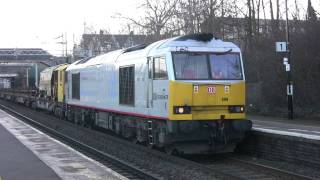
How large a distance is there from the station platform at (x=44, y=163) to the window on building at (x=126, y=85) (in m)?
2.49

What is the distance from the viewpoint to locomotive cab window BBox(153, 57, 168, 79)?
14.9 metres

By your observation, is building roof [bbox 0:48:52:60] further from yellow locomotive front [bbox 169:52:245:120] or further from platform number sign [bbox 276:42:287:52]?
yellow locomotive front [bbox 169:52:245:120]

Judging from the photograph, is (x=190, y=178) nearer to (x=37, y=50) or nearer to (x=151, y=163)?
(x=151, y=163)

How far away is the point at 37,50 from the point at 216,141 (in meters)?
122

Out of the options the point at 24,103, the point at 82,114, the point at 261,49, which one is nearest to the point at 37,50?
the point at 24,103

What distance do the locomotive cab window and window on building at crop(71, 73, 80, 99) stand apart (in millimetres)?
12125

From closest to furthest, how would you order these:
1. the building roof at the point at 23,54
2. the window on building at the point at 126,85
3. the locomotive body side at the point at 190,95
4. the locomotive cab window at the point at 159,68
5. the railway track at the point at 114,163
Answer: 1. the railway track at the point at 114,163
2. the locomotive body side at the point at 190,95
3. the locomotive cab window at the point at 159,68
4. the window on building at the point at 126,85
5. the building roof at the point at 23,54

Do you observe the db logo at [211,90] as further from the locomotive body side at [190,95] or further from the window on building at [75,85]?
the window on building at [75,85]

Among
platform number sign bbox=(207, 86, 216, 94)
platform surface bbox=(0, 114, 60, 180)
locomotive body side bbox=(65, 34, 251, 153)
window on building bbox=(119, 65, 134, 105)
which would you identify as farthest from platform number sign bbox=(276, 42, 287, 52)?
platform surface bbox=(0, 114, 60, 180)

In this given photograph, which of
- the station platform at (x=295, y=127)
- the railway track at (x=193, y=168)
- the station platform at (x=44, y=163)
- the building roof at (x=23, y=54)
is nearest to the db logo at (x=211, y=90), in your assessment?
the railway track at (x=193, y=168)

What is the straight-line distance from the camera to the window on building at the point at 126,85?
Answer: 58.1 ft

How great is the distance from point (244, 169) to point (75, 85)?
52.4ft

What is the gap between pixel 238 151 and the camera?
642 inches

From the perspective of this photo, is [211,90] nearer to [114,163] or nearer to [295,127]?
[114,163]
